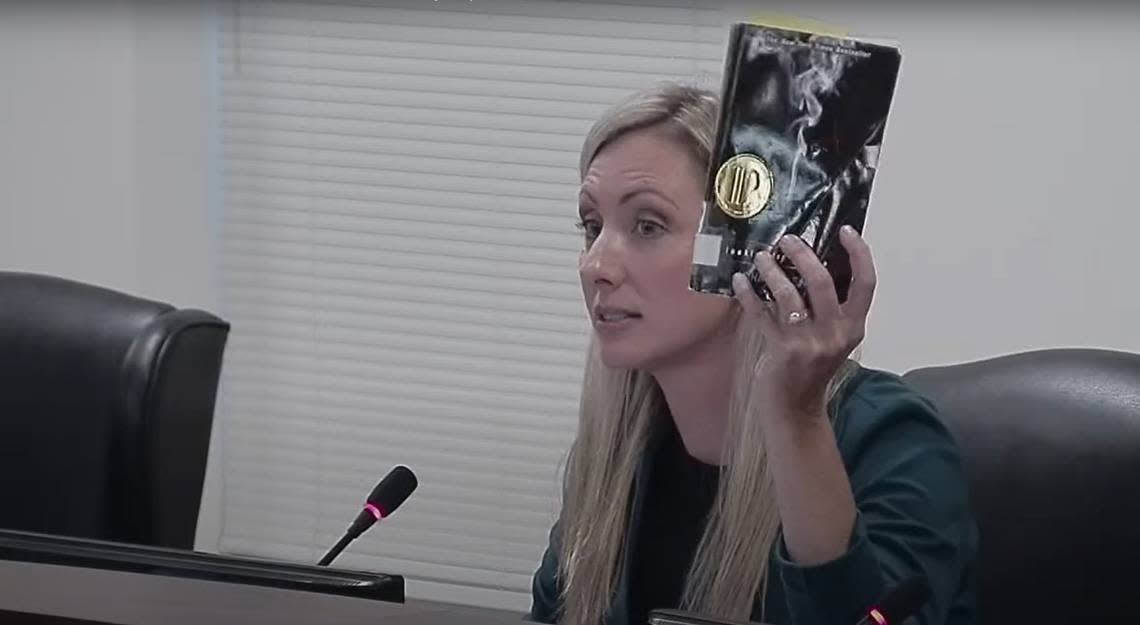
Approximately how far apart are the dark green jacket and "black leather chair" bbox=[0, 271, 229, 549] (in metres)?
0.66

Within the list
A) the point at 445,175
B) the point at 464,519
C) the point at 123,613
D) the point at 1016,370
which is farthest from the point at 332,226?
the point at 123,613

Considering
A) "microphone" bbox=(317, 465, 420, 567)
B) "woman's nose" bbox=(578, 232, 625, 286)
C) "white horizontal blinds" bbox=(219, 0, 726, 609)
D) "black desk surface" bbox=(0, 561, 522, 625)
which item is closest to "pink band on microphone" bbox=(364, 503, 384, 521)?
"microphone" bbox=(317, 465, 420, 567)

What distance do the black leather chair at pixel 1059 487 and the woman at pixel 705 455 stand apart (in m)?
0.06

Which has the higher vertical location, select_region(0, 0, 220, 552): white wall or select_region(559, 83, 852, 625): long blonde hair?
select_region(0, 0, 220, 552): white wall

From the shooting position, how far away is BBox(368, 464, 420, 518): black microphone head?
4.58ft

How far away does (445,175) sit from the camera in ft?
9.50

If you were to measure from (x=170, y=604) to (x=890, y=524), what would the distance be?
69 centimetres

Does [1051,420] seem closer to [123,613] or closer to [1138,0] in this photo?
[123,613]

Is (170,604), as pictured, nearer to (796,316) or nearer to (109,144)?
(796,316)

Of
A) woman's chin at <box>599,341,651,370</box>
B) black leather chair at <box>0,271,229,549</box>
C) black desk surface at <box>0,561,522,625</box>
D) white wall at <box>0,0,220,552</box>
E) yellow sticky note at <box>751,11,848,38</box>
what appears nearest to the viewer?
black desk surface at <box>0,561,522,625</box>

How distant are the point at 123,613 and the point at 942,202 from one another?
1.78 metres

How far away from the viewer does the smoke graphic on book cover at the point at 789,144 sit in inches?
45.2

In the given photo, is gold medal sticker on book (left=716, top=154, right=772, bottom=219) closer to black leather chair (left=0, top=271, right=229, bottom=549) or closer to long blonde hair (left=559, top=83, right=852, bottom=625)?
long blonde hair (left=559, top=83, right=852, bottom=625)

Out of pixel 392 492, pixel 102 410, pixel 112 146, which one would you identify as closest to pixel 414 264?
pixel 112 146
